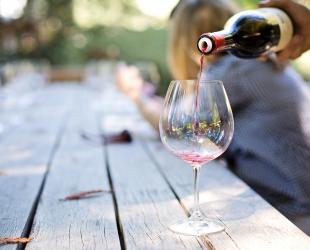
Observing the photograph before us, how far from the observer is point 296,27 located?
5.75 feet

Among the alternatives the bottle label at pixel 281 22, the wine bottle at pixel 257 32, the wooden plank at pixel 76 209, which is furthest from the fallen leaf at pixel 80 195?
the bottle label at pixel 281 22

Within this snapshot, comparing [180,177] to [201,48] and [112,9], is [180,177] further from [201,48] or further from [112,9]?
[112,9]

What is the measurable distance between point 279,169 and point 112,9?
14080 millimetres

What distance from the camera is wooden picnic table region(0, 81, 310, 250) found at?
3.44 ft

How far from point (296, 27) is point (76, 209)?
0.89 metres

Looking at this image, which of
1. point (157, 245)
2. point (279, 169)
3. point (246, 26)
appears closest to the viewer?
point (157, 245)

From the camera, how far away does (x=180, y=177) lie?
160 cm

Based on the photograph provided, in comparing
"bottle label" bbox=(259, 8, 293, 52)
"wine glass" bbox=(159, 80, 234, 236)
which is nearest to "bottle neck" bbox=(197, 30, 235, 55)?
"wine glass" bbox=(159, 80, 234, 236)

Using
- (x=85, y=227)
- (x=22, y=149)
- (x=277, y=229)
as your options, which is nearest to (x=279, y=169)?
(x=277, y=229)

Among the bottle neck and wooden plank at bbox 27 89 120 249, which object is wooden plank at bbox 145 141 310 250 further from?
the bottle neck

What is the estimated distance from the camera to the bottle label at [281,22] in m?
1.61

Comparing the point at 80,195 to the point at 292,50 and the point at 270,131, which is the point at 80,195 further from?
the point at 292,50

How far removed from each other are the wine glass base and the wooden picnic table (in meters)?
0.02

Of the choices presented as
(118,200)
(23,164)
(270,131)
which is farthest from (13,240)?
(270,131)
